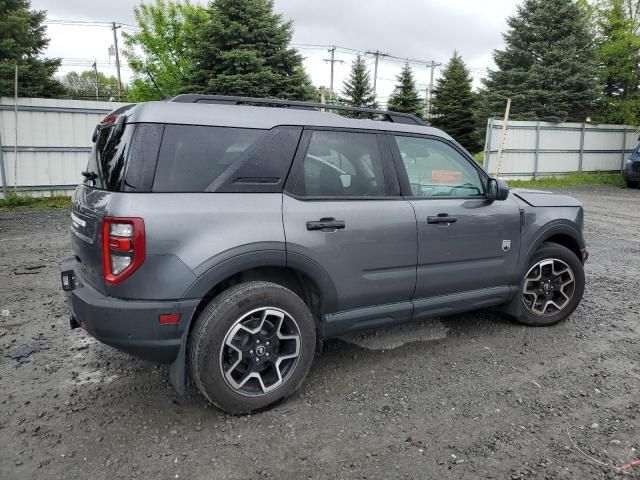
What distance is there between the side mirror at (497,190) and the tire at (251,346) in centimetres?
185

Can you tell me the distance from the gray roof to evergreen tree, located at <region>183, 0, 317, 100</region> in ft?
45.1

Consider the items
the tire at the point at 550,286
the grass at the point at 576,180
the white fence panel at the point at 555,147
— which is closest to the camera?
the tire at the point at 550,286

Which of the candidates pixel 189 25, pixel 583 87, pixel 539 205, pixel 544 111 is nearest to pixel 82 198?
pixel 539 205

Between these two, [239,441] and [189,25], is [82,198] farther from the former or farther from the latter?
[189,25]

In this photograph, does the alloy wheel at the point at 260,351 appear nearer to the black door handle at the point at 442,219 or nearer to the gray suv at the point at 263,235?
the gray suv at the point at 263,235

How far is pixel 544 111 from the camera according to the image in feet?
71.5

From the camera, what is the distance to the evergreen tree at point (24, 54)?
17094mm

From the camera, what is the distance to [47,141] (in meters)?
11.4

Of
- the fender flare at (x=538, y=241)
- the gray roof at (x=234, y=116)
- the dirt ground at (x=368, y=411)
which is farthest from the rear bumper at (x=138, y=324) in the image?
the fender flare at (x=538, y=241)

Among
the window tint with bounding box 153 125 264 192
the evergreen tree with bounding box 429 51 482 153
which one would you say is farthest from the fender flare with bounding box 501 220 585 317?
the evergreen tree with bounding box 429 51 482 153

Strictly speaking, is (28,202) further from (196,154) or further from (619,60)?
(619,60)

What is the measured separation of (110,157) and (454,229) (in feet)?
8.02

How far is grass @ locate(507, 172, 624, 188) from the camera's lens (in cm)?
1820

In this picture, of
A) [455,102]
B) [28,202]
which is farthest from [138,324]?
[455,102]
